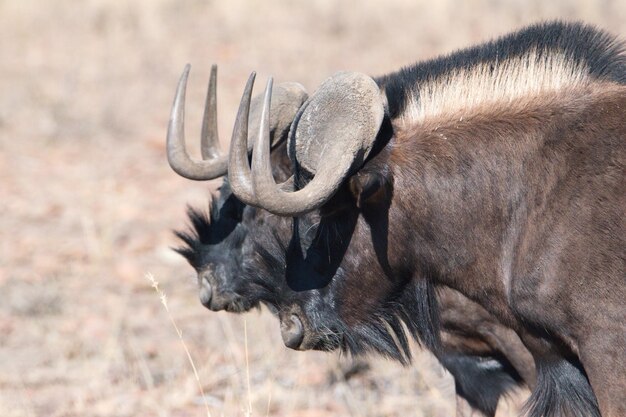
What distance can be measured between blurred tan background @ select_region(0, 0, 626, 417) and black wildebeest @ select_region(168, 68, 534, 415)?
0.51 m

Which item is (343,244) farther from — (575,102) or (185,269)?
(185,269)

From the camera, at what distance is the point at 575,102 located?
3838 mm

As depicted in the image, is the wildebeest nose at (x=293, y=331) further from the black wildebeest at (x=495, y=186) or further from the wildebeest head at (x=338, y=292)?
the black wildebeest at (x=495, y=186)

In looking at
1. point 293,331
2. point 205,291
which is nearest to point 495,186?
point 293,331

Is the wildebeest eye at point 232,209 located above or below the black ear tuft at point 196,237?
above

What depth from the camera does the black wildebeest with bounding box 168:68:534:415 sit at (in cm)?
454

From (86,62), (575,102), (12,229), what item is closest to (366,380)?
(575,102)

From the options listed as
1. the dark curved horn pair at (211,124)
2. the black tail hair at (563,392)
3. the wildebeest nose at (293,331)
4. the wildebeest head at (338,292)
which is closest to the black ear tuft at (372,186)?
the wildebeest head at (338,292)

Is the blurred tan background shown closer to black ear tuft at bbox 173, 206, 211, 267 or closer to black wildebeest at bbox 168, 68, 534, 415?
black wildebeest at bbox 168, 68, 534, 415

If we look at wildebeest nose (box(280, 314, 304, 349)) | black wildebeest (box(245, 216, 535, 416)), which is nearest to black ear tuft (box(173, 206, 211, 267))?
black wildebeest (box(245, 216, 535, 416))

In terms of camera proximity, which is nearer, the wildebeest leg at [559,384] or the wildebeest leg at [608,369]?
the wildebeest leg at [608,369]

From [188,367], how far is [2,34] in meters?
9.98

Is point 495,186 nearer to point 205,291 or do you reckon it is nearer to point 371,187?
point 371,187

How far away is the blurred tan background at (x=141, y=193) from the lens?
607 cm
